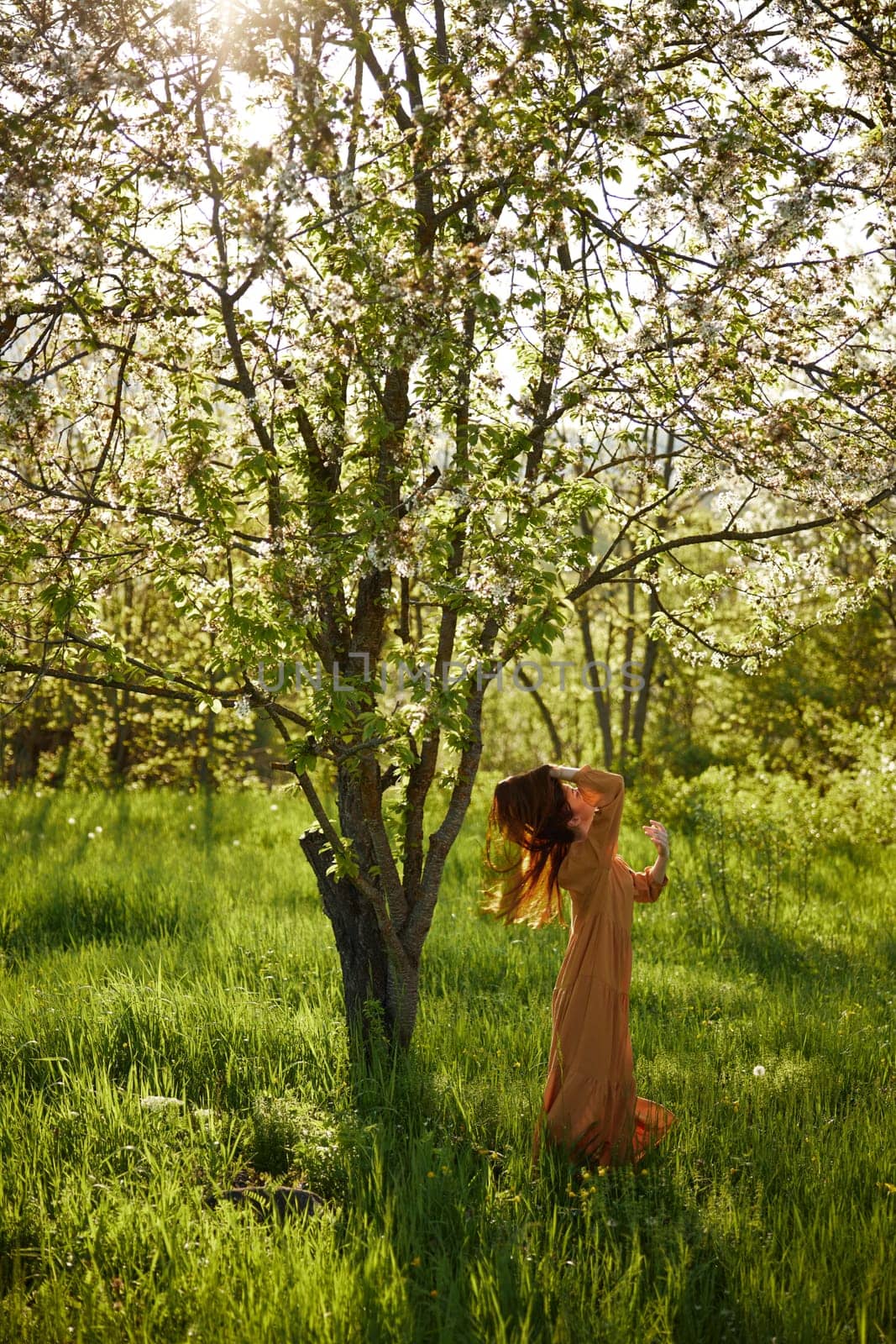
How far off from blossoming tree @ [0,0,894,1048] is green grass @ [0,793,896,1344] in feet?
2.91

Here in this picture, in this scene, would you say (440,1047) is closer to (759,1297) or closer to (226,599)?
(759,1297)

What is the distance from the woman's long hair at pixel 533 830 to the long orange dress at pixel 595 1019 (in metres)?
0.07

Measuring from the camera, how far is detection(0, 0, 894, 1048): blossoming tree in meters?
3.64

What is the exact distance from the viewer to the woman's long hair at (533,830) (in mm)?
4051

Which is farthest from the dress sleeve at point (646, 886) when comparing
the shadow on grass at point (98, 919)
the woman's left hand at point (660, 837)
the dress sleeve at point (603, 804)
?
the shadow on grass at point (98, 919)

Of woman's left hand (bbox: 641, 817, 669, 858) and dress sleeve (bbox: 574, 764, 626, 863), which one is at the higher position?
dress sleeve (bbox: 574, 764, 626, 863)

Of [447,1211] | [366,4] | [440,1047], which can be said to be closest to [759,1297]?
[447,1211]

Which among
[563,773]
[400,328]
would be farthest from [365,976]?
[400,328]

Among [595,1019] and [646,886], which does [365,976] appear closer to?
[595,1019]

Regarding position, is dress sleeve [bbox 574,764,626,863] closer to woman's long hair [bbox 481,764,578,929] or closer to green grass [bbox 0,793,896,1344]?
woman's long hair [bbox 481,764,578,929]

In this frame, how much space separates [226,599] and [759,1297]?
9.66 ft

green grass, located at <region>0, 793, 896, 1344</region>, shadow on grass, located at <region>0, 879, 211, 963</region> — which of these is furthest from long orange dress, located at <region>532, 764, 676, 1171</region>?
shadow on grass, located at <region>0, 879, 211, 963</region>

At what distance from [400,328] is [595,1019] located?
2.67 m

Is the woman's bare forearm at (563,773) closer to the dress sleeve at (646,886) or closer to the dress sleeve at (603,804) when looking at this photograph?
the dress sleeve at (603,804)
